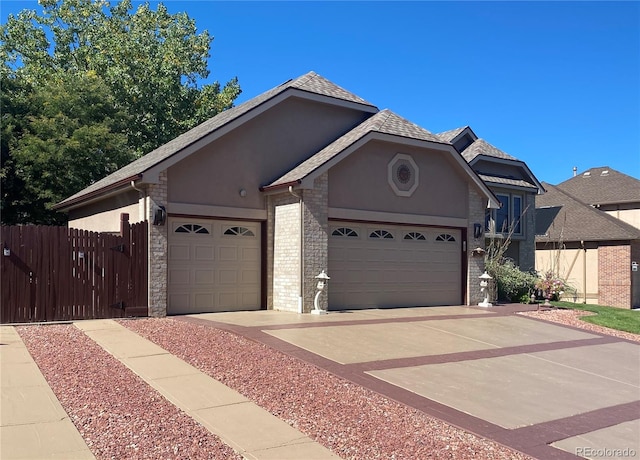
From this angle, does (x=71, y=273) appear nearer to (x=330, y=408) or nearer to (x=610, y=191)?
(x=330, y=408)

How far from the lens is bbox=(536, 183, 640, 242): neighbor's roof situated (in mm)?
23875

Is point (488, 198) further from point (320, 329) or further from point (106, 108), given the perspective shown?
point (106, 108)

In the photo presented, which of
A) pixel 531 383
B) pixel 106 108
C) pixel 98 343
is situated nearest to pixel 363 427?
pixel 531 383

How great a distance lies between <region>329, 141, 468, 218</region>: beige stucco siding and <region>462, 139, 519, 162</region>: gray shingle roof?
5245 mm

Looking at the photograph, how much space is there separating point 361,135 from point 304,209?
273cm

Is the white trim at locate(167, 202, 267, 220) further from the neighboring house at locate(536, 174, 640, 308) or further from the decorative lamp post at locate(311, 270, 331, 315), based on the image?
the neighboring house at locate(536, 174, 640, 308)

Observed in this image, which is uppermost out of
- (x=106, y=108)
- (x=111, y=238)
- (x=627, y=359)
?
(x=106, y=108)

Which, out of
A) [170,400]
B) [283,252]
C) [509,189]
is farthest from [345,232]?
[509,189]

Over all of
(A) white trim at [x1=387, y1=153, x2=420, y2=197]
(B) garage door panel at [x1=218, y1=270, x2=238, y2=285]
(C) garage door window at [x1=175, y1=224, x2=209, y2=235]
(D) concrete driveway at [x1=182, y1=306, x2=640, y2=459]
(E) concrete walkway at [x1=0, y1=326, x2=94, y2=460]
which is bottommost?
(D) concrete driveway at [x1=182, y1=306, x2=640, y2=459]

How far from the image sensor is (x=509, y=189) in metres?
22.8

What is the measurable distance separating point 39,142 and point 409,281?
15819mm

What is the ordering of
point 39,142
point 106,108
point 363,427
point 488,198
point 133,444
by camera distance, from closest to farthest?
point 133,444
point 363,427
point 488,198
point 39,142
point 106,108

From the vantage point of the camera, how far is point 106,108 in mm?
25188

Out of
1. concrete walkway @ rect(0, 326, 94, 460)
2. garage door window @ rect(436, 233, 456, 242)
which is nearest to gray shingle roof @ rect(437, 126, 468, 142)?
garage door window @ rect(436, 233, 456, 242)
